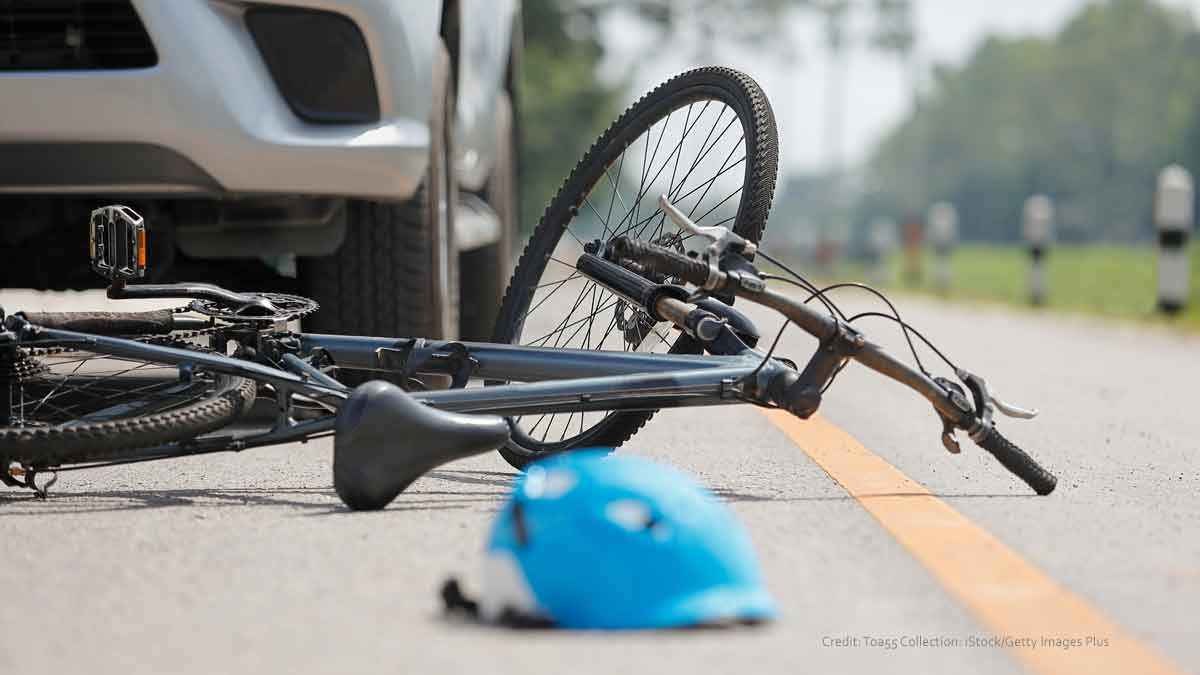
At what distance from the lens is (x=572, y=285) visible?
5355 mm

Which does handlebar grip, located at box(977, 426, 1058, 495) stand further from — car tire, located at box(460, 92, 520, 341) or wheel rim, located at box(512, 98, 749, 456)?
car tire, located at box(460, 92, 520, 341)

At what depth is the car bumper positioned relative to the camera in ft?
15.5

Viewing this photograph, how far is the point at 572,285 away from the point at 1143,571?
8.04 ft

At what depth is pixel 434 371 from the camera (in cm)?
424

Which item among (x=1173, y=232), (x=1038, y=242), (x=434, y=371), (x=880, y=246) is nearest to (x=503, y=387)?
(x=434, y=371)

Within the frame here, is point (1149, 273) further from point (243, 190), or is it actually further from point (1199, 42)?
point (1199, 42)

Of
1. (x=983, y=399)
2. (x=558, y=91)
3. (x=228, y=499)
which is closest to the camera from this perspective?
(x=983, y=399)

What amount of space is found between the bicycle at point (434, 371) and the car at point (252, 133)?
620 mm

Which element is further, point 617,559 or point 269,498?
point 269,498

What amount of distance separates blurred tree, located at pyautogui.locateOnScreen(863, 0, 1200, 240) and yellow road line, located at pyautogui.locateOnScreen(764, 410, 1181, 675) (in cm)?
8276

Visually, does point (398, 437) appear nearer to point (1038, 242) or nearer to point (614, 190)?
point (614, 190)

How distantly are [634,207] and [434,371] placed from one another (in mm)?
868

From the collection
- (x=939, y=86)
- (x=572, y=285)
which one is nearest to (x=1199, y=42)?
(x=939, y=86)

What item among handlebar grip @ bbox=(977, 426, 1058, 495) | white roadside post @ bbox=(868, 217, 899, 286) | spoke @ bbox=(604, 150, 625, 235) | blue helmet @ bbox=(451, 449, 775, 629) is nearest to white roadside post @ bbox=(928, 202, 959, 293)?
white roadside post @ bbox=(868, 217, 899, 286)
